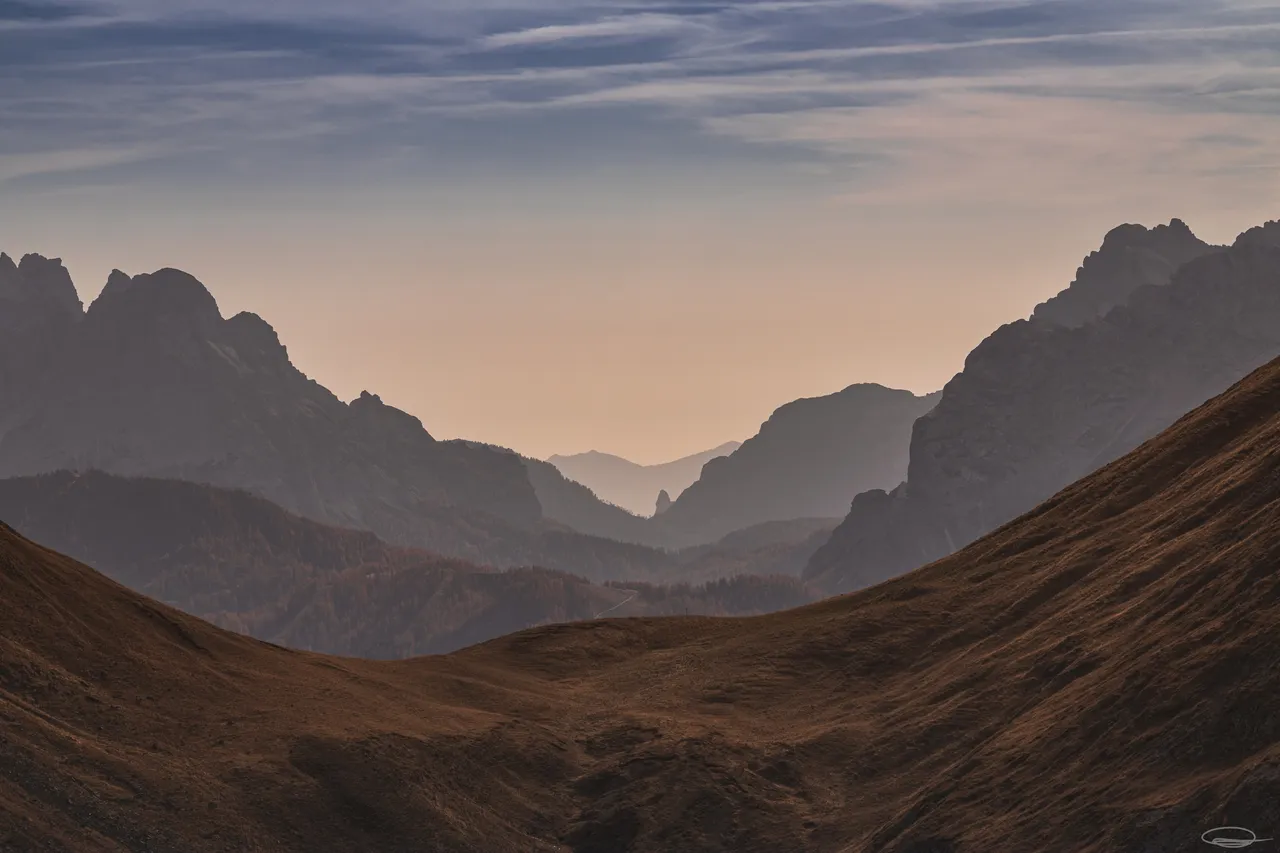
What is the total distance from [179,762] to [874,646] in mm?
67948

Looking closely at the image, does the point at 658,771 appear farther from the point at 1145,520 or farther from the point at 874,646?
the point at 1145,520

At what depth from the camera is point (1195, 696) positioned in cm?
11006

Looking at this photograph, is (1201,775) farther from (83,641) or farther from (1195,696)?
(83,641)

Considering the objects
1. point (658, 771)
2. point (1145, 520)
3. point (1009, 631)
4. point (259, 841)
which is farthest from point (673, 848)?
point (1145, 520)

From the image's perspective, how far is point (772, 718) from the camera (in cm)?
15625

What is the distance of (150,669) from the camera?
13862 centimetres

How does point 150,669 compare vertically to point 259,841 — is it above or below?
above

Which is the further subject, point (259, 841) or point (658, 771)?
point (658, 771)

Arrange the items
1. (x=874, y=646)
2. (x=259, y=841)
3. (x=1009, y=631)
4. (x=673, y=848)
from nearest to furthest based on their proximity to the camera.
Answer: (x=259, y=841), (x=673, y=848), (x=1009, y=631), (x=874, y=646)

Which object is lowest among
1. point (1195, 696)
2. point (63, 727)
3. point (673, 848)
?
point (673, 848)

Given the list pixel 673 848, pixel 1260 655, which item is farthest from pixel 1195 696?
pixel 673 848

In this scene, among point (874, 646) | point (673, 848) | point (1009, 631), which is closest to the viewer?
point (673, 848)

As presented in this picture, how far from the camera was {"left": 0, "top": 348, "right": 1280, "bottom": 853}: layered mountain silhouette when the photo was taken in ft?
366

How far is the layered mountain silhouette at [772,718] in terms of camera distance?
366ft
